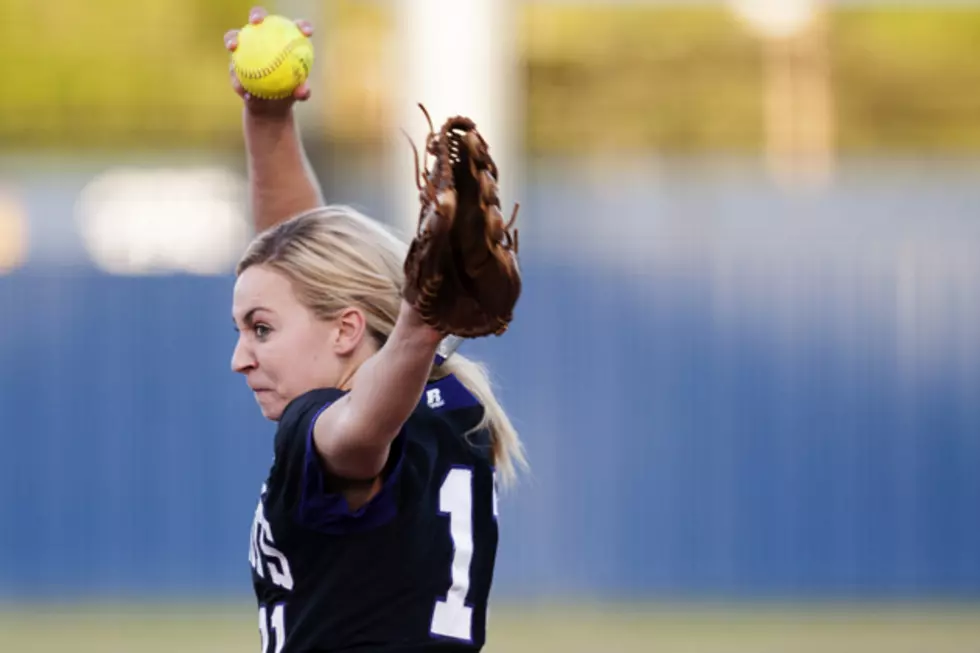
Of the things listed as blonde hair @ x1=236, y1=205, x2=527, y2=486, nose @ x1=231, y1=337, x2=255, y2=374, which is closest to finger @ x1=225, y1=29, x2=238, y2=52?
blonde hair @ x1=236, y1=205, x2=527, y2=486

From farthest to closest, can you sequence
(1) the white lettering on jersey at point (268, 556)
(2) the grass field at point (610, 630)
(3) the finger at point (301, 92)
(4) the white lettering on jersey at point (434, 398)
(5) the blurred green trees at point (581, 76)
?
(5) the blurred green trees at point (581, 76) < (2) the grass field at point (610, 630) < (3) the finger at point (301, 92) < (4) the white lettering on jersey at point (434, 398) < (1) the white lettering on jersey at point (268, 556)

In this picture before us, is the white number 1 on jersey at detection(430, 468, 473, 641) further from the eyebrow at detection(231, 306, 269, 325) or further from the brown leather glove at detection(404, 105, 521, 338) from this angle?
the brown leather glove at detection(404, 105, 521, 338)

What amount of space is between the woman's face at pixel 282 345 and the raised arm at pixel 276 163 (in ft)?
2.65

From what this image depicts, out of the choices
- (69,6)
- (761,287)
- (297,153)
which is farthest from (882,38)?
(297,153)

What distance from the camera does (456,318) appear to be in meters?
2.06

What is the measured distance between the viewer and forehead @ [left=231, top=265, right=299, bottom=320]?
2574 mm

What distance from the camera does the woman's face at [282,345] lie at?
256 centimetres

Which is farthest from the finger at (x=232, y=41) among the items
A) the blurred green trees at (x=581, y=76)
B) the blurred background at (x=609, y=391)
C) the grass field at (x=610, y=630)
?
the blurred green trees at (x=581, y=76)

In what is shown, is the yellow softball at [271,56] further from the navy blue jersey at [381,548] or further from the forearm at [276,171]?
the navy blue jersey at [381,548]

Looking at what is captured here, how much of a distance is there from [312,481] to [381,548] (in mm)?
229

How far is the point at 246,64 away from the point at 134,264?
666cm

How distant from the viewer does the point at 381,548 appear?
8.14 feet

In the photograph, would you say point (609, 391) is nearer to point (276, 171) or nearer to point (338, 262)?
point (276, 171)

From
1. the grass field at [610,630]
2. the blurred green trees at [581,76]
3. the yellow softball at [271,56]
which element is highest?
the blurred green trees at [581,76]
